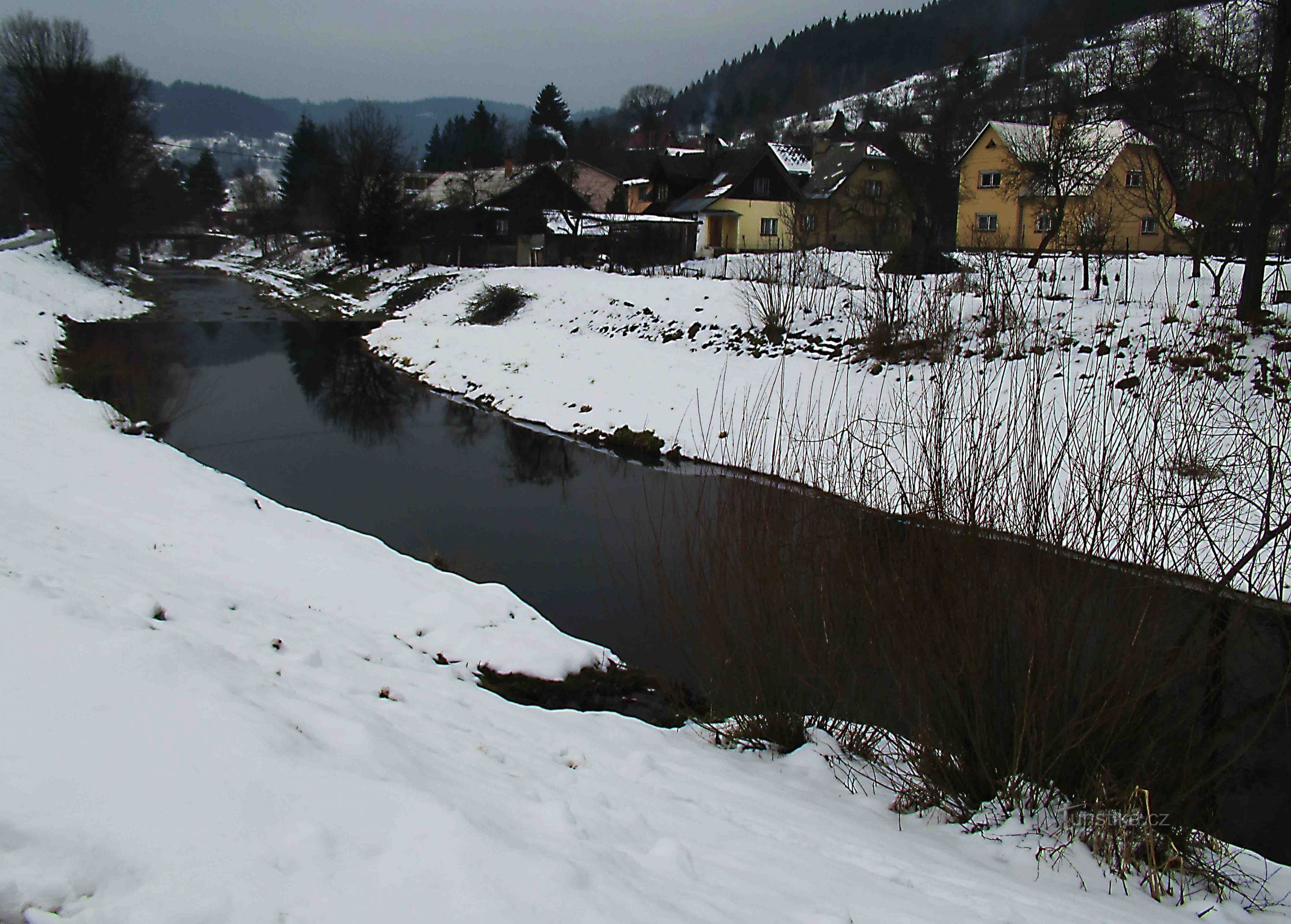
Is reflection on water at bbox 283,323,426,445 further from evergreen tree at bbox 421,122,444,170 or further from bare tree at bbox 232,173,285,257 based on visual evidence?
evergreen tree at bbox 421,122,444,170

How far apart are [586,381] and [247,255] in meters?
61.9

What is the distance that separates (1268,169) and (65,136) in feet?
144

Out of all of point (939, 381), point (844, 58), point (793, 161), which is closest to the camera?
point (939, 381)

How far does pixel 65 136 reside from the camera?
37.2 metres

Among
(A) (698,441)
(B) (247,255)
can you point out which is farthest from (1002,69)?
(A) (698,441)

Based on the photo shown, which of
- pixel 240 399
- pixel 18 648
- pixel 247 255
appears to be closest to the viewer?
pixel 18 648

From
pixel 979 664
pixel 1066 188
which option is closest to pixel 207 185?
pixel 1066 188

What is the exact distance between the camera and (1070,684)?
169 inches

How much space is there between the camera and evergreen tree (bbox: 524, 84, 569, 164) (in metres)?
77.1

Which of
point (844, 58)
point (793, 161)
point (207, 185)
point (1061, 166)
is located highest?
point (844, 58)

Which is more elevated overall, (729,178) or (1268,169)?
(729,178)

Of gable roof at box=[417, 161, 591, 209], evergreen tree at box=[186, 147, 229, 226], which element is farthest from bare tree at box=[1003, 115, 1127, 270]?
evergreen tree at box=[186, 147, 229, 226]

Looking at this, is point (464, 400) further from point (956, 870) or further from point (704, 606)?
point (956, 870)

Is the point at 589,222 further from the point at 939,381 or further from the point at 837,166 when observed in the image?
the point at 939,381
